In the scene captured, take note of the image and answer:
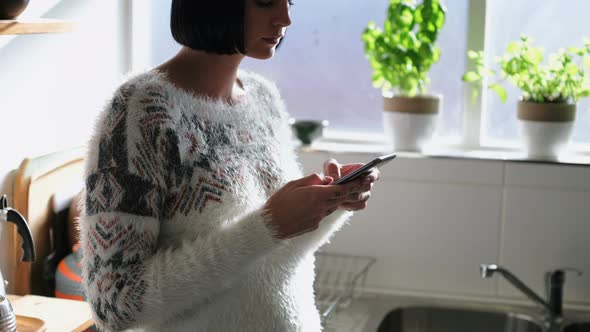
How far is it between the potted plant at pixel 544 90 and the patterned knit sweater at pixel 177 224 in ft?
3.72

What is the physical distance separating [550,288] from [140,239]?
1312 mm

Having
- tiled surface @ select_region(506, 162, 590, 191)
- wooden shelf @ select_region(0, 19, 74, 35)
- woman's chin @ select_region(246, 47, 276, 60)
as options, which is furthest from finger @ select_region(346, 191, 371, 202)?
tiled surface @ select_region(506, 162, 590, 191)

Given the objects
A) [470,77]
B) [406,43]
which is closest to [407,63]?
[406,43]

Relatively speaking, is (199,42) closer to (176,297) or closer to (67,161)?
(176,297)

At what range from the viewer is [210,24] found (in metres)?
1.06

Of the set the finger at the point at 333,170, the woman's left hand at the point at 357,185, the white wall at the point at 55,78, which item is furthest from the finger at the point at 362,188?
→ the white wall at the point at 55,78

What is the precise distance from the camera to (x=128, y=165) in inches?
38.4

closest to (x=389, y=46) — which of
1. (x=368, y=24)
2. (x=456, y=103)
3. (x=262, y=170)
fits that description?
(x=368, y=24)

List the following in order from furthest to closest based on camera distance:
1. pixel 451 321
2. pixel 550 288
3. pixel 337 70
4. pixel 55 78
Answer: pixel 337 70 < pixel 451 321 < pixel 550 288 < pixel 55 78

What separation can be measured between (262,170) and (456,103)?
121 centimetres

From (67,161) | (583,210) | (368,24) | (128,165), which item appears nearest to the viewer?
(128,165)

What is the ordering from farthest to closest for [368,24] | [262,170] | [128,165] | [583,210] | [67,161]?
[368,24] < [583,210] < [67,161] < [262,170] < [128,165]

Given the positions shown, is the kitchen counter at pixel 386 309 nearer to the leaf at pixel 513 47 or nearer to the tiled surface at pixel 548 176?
the tiled surface at pixel 548 176

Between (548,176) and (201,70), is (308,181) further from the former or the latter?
(548,176)
